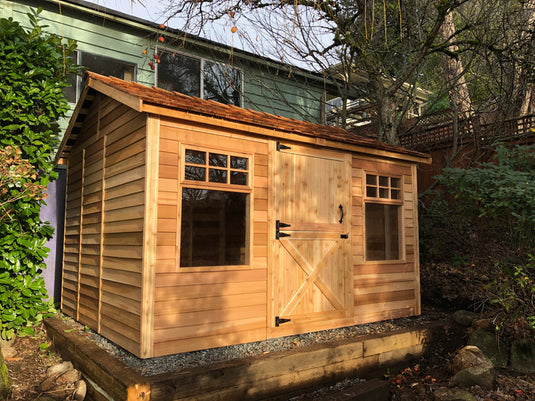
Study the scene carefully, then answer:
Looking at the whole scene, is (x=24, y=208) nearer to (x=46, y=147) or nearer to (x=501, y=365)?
(x=46, y=147)

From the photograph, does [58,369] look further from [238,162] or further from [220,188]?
[238,162]

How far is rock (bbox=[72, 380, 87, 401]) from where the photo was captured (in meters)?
4.00

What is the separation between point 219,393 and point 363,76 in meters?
10.1

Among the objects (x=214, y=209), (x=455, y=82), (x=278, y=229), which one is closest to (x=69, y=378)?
(x=214, y=209)

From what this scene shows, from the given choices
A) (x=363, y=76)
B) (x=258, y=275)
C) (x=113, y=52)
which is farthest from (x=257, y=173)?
(x=363, y=76)

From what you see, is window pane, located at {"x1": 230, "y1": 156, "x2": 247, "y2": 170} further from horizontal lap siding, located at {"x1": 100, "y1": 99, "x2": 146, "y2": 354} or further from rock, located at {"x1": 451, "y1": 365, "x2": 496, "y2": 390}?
rock, located at {"x1": 451, "y1": 365, "x2": 496, "y2": 390}

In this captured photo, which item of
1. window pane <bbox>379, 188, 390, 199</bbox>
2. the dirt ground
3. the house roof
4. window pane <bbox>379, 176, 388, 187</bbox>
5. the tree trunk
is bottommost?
the dirt ground

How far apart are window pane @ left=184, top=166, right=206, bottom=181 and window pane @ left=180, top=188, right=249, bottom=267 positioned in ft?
0.43

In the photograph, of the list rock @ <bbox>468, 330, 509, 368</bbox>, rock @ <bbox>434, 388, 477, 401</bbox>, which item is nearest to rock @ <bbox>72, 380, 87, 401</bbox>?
rock @ <bbox>434, 388, 477, 401</bbox>

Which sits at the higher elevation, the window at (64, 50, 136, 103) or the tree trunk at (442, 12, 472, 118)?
the tree trunk at (442, 12, 472, 118)

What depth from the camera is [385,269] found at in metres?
5.91

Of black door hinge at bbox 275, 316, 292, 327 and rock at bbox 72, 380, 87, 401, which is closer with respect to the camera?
rock at bbox 72, 380, 87, 401

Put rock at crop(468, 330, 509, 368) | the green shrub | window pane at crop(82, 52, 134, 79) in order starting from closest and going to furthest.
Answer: rock at crop(468, 330, 509, 368) → the green shrub → window pane at crop(82, 52, 134, 79)

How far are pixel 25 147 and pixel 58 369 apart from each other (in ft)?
9.70
